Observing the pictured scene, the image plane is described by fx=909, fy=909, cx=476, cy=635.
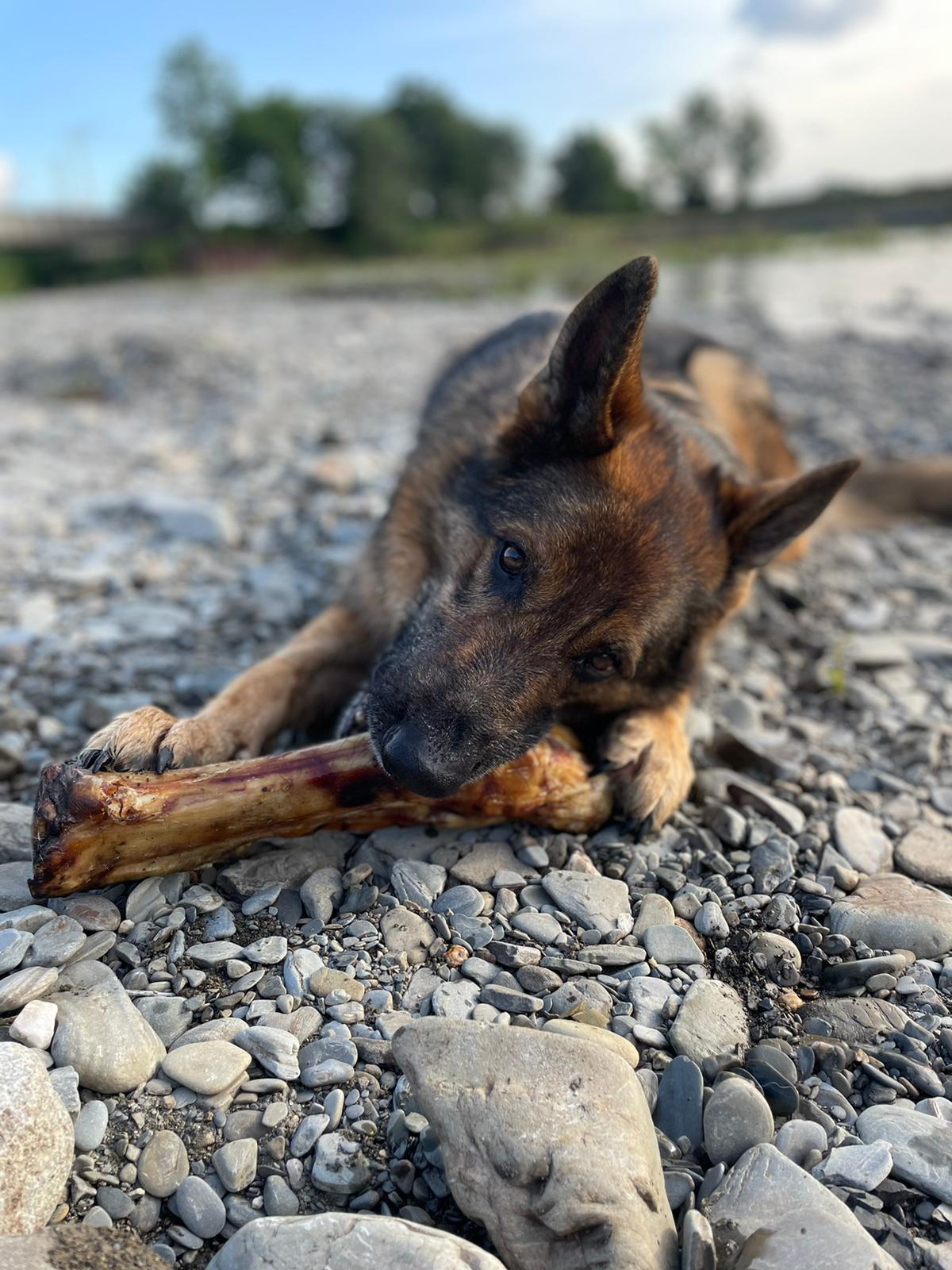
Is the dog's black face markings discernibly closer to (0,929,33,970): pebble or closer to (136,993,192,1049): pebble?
(136,993,192,1049): pebble

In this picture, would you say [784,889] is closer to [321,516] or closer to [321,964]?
[321,964]

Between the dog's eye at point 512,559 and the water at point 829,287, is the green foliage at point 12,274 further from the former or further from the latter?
the dog's eye at point 512,559

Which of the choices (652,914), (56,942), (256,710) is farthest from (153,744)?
(652,914)

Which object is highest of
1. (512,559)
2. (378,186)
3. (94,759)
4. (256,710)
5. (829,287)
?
(378,186)

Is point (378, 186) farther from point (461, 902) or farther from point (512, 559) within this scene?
point (461, 902)

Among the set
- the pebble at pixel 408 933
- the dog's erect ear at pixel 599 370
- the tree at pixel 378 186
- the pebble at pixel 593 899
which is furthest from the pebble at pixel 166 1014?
the tree at pixel 378 186

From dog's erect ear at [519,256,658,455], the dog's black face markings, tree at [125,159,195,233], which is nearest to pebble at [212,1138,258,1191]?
the dog's black face markings

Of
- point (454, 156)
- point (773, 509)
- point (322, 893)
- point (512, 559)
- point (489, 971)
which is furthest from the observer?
point (454, 156)
